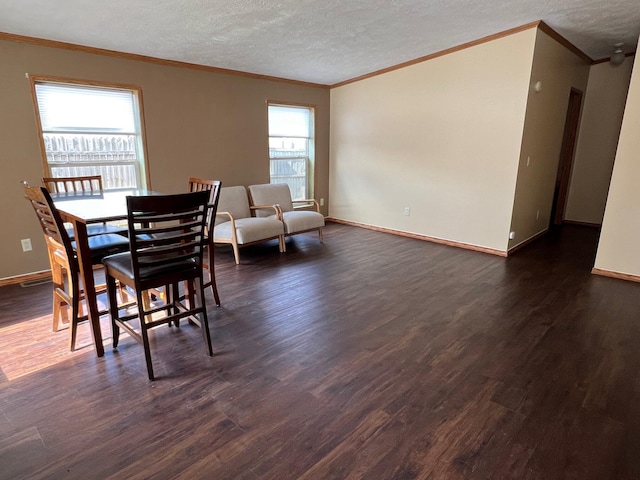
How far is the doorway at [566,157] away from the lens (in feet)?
18.2

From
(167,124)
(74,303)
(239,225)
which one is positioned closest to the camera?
(74,303)

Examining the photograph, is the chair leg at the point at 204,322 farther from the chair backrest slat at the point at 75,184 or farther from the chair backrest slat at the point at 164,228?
the chair backrest slat at the point at 75,184

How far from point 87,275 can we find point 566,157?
6724 mm

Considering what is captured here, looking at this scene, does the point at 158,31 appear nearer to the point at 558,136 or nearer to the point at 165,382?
the point at 165,382

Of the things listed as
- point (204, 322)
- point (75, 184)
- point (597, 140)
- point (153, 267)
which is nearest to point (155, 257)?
point (153, 267)

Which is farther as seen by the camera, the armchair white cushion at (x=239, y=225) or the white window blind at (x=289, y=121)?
the white window blind at (x=289, y=121)

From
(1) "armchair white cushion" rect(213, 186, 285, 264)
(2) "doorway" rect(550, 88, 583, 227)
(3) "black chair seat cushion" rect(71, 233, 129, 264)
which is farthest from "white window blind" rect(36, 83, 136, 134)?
(2) "doorway" rect(550, 88, 583, 227)

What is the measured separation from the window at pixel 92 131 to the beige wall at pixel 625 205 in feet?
16.4

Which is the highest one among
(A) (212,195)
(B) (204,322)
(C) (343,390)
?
(A) (212,195)

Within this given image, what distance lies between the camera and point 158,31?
334cm

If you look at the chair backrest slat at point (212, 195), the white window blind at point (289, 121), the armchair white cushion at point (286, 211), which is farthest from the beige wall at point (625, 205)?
the white window blind at point (289, 121)

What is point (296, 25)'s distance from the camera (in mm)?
3371

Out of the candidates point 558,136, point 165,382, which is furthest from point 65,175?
point 558,136

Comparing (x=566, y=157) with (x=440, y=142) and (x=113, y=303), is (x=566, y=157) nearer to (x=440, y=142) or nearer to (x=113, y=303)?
(x=440, y=142)
